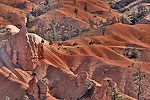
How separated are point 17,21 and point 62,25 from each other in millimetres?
22092

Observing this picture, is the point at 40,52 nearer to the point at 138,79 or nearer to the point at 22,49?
the point at 22,49

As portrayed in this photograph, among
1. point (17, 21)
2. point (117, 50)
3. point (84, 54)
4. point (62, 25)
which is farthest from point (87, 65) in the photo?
point (17, 21)

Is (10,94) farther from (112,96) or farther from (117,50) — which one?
(117,50)

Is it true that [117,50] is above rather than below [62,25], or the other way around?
above

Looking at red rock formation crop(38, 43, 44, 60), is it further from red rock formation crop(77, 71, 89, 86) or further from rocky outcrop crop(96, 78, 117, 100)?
rocky outcrop crop(96, 78, 117, 100)

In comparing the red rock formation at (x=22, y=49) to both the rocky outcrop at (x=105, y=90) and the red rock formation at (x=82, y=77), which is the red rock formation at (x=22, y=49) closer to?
the red rock formation at (x=82, y=77)

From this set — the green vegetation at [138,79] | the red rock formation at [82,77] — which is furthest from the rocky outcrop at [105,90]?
the red rock formation at [82,77]

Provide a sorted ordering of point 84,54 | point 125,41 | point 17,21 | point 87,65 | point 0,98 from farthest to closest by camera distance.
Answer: point 17,21 → point 125,41 → point 84,54 → point 87,65 → point 0,98

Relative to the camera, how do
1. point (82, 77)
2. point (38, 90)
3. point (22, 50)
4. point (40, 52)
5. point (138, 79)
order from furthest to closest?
point (40, 52) → point (22, 50) → point (138, 79) → point (82, 77) → point (38, 90)

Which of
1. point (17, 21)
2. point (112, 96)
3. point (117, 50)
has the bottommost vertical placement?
point (17, 21)

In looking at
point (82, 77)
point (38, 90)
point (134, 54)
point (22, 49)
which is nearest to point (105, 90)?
point (82, 77)

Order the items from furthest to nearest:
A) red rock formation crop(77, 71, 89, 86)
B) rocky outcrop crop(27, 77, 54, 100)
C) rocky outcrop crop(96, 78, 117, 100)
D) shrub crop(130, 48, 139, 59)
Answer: shrub crop(130, 48, 139, 59), red rock formation crop(77, 71, 89, 86), rocky outcrop crop(27, 77, 54, 100), rocky outcrop crop(96, 78, 117, 100)

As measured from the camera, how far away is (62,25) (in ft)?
475

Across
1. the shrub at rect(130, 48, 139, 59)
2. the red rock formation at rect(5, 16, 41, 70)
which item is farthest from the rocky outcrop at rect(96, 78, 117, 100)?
the shrub at rect(130, 48, 139, 59)
